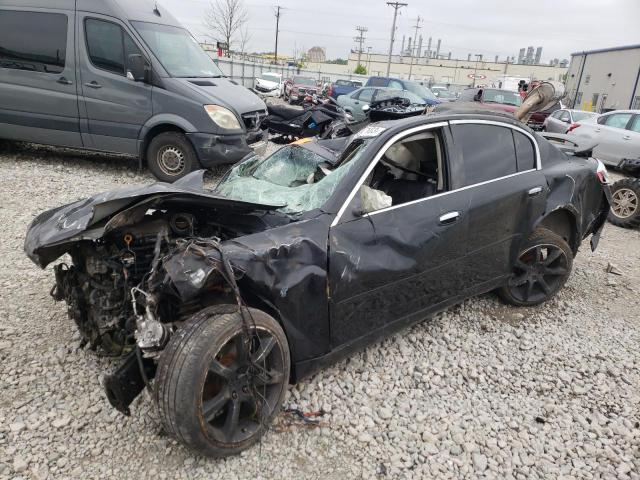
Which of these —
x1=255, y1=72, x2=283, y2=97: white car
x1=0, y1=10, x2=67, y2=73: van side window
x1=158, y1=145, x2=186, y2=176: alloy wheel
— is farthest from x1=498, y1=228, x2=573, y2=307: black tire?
x1=255, y1=72, x2=283, y2=97: white car

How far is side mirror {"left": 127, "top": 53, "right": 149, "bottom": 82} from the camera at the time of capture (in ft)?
21.1

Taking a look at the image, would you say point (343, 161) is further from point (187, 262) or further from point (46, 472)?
point (46, 472)

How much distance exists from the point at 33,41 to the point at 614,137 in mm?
11198

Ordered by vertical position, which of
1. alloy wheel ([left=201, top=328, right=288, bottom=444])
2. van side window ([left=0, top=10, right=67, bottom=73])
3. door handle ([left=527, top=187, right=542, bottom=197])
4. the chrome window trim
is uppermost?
van side window ([left=0, top=10, right=67, bottom=73])

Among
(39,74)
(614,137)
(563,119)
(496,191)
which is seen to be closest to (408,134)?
(496,191)

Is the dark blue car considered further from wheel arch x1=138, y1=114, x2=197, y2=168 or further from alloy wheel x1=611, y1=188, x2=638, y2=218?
wheel arch x1=138, y1=114, x2=197, y2=168

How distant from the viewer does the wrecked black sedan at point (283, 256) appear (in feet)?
7.30

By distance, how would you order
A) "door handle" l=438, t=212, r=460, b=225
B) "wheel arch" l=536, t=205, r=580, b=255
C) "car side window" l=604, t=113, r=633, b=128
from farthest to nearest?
"car side window" l=604, t=113, r=633, b=128, "wheel arch" l=536, t=205, r=580, b=255, "door handle" l=438, t=212, r=460, b=225

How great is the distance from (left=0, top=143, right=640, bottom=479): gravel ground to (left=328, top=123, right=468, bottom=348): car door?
42 cm

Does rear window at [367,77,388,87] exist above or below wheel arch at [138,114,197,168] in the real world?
above

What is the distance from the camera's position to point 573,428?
107 inches

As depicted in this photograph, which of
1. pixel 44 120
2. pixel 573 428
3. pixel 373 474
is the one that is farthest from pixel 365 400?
pixel 44 120

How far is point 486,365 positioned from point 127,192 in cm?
259

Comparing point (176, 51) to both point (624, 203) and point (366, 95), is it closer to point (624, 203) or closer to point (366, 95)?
point (624, 203)
